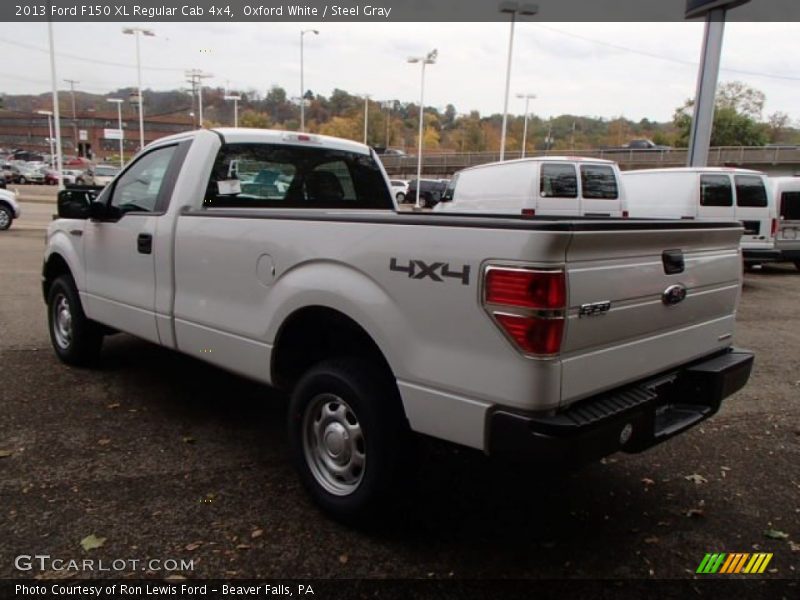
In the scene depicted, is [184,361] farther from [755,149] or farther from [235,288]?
[755,149]

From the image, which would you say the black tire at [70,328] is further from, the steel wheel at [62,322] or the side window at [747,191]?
the side window at [747,191]

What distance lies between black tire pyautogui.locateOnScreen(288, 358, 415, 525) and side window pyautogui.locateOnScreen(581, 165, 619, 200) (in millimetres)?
10532

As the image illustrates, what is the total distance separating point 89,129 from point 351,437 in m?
128

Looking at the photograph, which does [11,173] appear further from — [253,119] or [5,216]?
[5,216]

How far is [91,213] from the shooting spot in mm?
4668

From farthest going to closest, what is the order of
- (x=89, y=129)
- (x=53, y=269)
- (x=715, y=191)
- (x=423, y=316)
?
(x=89, y=129) < (x=715, y=191) < (x=53, y=269) < (x=423, y=316)

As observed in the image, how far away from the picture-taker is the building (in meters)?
109

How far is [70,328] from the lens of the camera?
532 centimetres

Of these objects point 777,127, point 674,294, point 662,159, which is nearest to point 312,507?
point 674,294

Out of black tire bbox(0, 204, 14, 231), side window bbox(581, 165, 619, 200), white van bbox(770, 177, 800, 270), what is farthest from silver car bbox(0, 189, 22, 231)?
white van bbox(770, 177, 800, 270)

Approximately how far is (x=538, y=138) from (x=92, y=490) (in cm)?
11821

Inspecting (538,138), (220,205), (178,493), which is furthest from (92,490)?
(538,138)

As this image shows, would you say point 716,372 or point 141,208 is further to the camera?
point 141,208

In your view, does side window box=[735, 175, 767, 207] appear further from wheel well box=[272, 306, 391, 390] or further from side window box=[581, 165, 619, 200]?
wheel well box=[272, 306, 391, 390]
